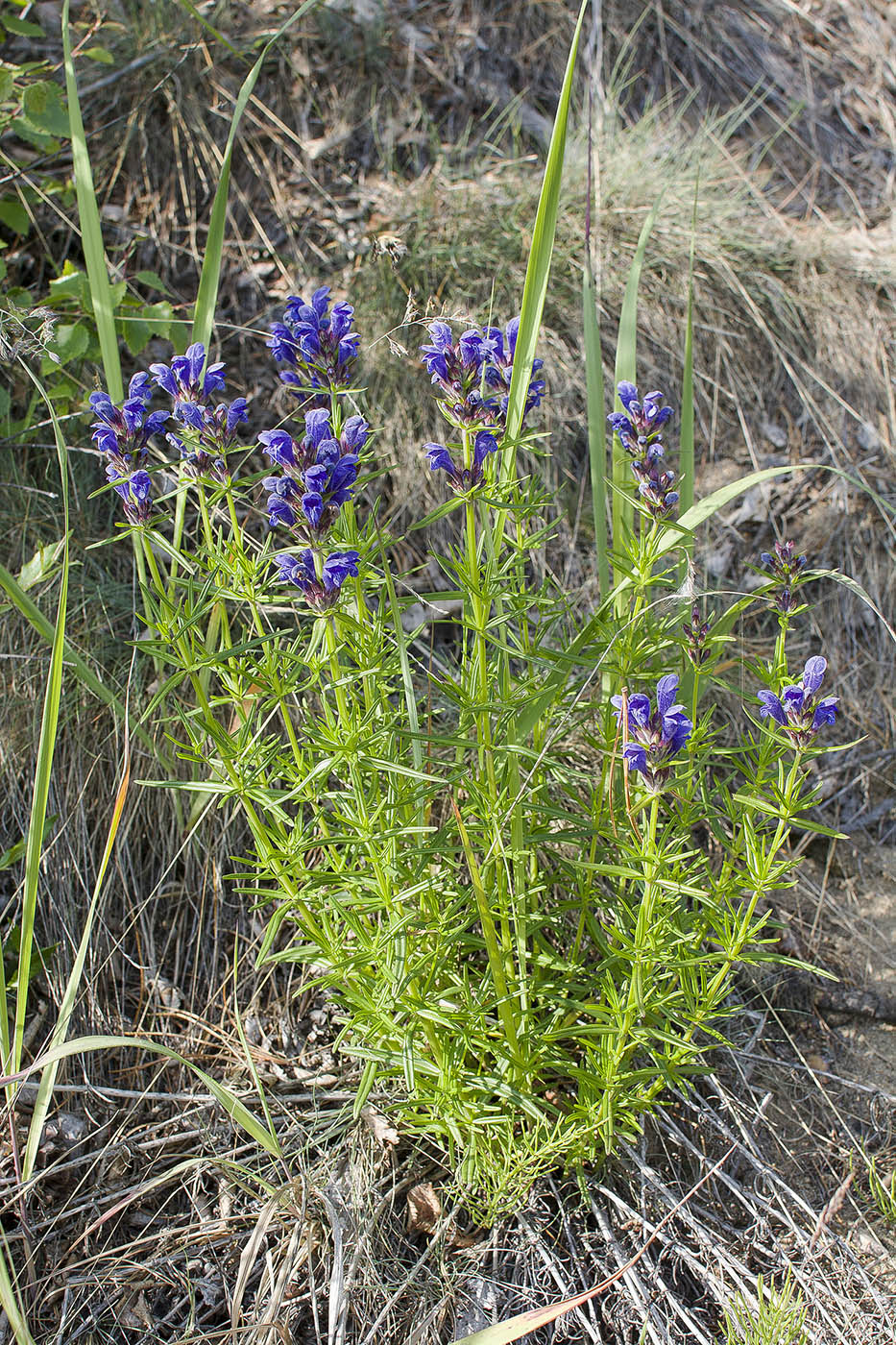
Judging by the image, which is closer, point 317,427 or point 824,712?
point 317,427

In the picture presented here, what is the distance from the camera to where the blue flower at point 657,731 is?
185cm

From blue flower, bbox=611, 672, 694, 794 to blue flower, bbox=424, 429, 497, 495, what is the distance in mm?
555

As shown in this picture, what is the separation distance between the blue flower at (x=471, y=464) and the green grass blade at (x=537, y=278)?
2.8 inches

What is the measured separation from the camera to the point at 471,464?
6.38 ft

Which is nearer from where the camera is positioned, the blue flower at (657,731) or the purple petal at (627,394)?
the blue flower at (657,731)

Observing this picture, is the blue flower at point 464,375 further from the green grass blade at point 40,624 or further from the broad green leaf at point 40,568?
the broad green leaf at point 40,568

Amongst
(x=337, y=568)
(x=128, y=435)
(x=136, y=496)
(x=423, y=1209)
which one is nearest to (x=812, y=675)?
(x=337, y=568)

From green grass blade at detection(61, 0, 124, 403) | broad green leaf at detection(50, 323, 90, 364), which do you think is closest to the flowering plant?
green grass blade at detection(61, 0, 124, 403)

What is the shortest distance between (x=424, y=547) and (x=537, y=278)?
164 centimetres

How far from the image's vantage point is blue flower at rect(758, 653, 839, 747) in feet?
6.40

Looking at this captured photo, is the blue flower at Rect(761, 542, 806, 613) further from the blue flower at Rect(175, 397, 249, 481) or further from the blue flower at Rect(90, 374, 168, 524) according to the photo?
the blue flower at Rect(90, 374, 168, 524)

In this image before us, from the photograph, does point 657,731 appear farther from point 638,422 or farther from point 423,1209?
point 423,1209

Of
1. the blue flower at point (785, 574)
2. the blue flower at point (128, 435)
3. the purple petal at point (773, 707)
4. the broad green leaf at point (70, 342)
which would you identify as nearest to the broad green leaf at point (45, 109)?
the broad green leaf at point (70, 342)

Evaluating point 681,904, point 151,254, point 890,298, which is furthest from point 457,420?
point 890,298
